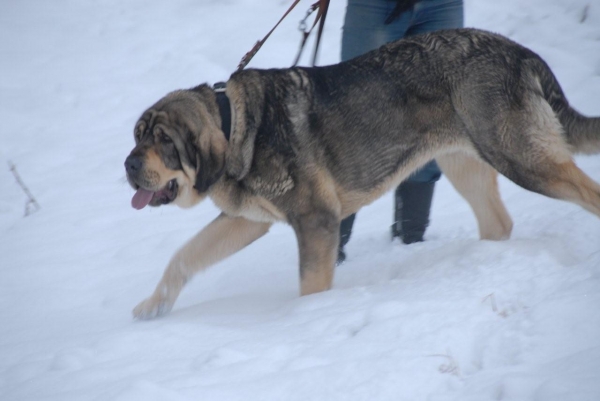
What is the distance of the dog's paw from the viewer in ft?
11.7

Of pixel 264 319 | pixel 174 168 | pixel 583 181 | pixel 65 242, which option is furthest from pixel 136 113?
pixel 583 181

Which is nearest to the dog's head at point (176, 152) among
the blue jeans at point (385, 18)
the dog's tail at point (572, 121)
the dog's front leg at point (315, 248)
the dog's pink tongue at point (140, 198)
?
the dog's pink tongue at point (140, 198)

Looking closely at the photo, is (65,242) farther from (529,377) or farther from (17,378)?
(529,377)

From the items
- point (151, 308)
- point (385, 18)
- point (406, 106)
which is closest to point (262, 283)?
point (151, 308)

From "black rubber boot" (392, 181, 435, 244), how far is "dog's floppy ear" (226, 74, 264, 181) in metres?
1.32

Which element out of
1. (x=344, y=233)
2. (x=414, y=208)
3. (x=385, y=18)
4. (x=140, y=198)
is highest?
(x=385, y=18)

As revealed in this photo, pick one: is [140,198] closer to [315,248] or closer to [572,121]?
[315,248]

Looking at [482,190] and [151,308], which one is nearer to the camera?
[151,308]

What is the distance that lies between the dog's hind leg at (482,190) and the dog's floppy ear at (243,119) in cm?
117

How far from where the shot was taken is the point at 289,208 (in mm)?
3430

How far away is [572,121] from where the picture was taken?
329 cm

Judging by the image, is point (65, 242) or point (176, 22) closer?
point (65, 242)

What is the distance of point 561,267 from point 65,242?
11.9ft

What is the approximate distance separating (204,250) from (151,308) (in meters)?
0.44
